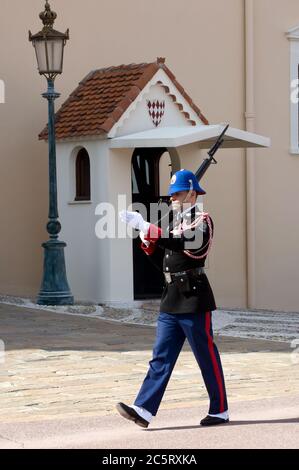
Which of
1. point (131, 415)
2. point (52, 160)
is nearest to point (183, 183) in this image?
point (131, 415)

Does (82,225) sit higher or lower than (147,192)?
lower

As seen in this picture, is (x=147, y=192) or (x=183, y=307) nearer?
(x=183, y=307)

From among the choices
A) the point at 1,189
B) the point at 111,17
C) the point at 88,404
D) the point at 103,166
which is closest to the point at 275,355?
the point at 88,404

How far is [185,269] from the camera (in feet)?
25.9

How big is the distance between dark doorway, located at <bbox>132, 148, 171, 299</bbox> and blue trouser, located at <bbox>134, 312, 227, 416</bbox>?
802cm

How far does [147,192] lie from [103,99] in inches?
66.2

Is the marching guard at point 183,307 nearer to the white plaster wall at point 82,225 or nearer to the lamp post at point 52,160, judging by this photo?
the lamp post at point 52,160

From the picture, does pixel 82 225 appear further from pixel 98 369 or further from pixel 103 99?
pixel 98 369

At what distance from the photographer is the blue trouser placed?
7.73m

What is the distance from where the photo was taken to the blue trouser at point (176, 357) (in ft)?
25.4

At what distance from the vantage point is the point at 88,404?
8641 mm

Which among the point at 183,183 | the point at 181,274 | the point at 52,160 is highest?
the point at 52,160

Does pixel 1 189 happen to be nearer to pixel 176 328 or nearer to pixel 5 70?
pixel 5 70
